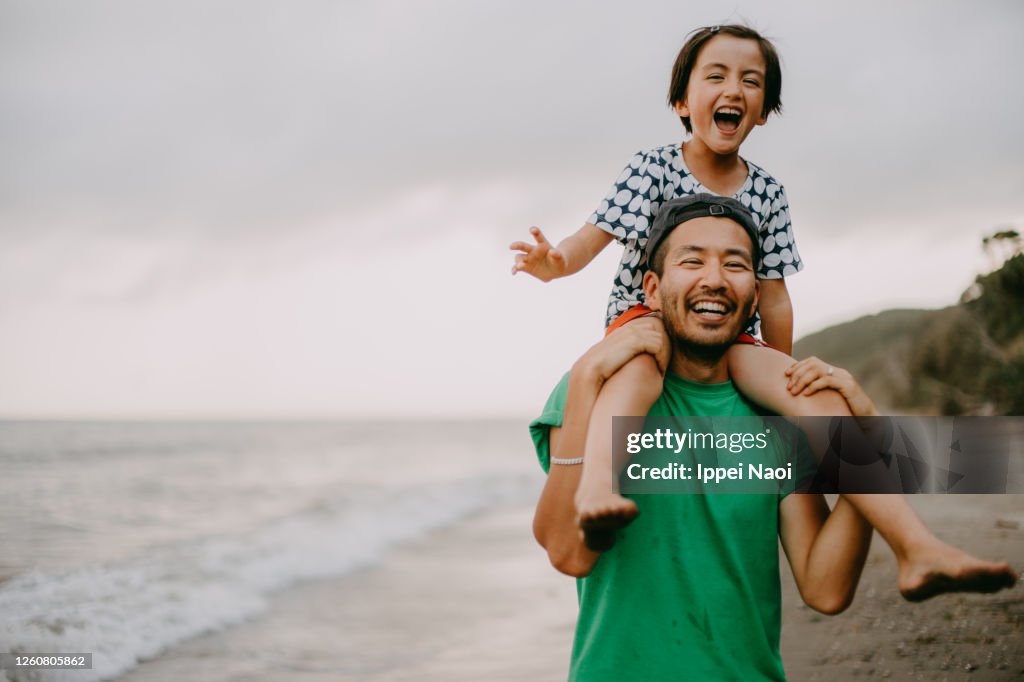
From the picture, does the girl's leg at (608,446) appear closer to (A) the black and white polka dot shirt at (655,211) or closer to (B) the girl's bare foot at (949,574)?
(A) the black and white polka dot shirt at (655,211)

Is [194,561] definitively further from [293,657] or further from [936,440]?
[936,440]

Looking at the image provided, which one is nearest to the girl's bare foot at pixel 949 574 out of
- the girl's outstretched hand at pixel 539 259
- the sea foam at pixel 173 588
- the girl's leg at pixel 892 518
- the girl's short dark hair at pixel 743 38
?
the girl's leg at pixel 892 518

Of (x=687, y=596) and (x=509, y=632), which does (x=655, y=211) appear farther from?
(x=509, y=632)

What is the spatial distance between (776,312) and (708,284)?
95cm

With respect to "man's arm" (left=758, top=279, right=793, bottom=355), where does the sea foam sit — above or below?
below

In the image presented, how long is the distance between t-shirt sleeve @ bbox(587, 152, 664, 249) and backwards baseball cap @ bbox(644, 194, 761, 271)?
247mm

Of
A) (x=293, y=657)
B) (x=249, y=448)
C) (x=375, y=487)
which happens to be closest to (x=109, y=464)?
(x=375, y=487)

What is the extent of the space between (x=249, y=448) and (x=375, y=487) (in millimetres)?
12619

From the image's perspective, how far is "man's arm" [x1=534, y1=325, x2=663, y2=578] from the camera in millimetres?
2277

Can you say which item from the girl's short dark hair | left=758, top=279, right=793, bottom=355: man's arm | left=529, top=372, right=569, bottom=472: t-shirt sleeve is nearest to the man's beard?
left=529, top=372, right=569, bottom=472: t-shirt sleeve

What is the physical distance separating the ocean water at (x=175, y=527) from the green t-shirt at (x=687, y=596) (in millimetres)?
5127

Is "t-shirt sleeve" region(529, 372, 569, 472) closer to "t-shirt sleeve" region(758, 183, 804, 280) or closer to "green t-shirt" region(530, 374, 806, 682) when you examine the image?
"green t-shirt" region(530, 374, 806, 682)

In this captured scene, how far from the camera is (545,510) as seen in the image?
230cm

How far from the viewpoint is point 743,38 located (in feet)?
10.00
